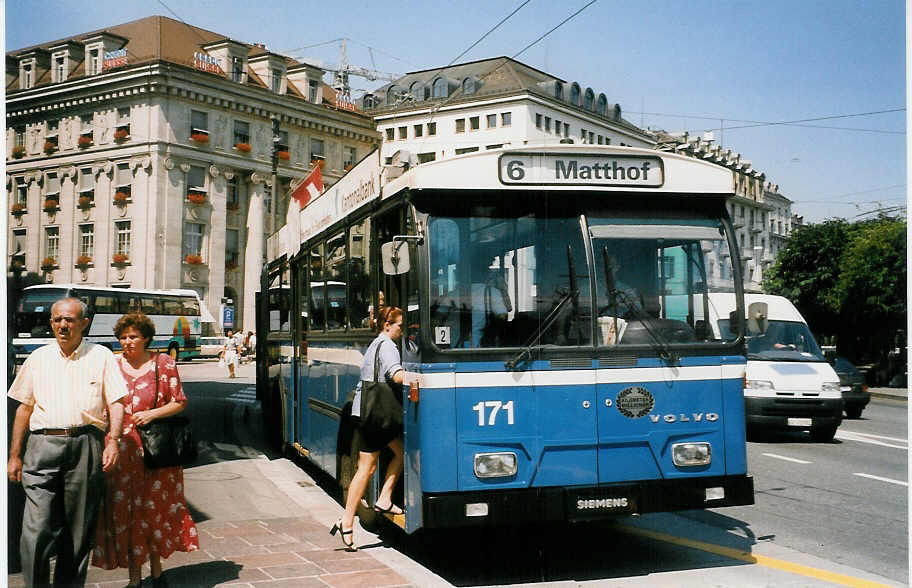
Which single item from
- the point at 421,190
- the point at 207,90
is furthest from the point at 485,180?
the point at 207,90

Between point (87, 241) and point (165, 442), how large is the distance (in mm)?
3635

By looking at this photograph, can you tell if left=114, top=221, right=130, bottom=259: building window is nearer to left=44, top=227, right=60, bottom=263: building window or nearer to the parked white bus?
the parked white bus

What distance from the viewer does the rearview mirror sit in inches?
261

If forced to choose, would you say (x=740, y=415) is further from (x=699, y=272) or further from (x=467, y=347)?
(x=467, y=347)

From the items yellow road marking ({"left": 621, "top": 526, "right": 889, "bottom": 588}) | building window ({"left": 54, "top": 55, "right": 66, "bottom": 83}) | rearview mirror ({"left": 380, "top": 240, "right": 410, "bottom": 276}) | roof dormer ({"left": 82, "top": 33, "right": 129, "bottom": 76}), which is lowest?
yellow road marking ({"left": 621, "top": 526, "right": 889, "bottom": 588})

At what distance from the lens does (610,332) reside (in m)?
6.83

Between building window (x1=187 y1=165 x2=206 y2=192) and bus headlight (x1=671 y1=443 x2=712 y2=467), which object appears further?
building window (x1=187 y1=165 x2=206 y2=192)

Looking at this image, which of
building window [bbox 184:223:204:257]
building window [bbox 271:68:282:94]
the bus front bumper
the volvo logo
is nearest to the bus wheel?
the bus front bumper

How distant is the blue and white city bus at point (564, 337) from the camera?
21.7 feet

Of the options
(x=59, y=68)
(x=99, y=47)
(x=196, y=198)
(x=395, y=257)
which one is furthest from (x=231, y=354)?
(x=395, y=257)

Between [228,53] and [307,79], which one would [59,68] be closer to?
[228,53]

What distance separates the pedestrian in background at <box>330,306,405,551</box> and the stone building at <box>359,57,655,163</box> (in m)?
1.26

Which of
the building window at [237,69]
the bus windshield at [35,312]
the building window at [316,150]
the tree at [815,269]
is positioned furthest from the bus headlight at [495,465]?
the tree at [815,269]

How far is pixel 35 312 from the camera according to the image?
21.5ft
